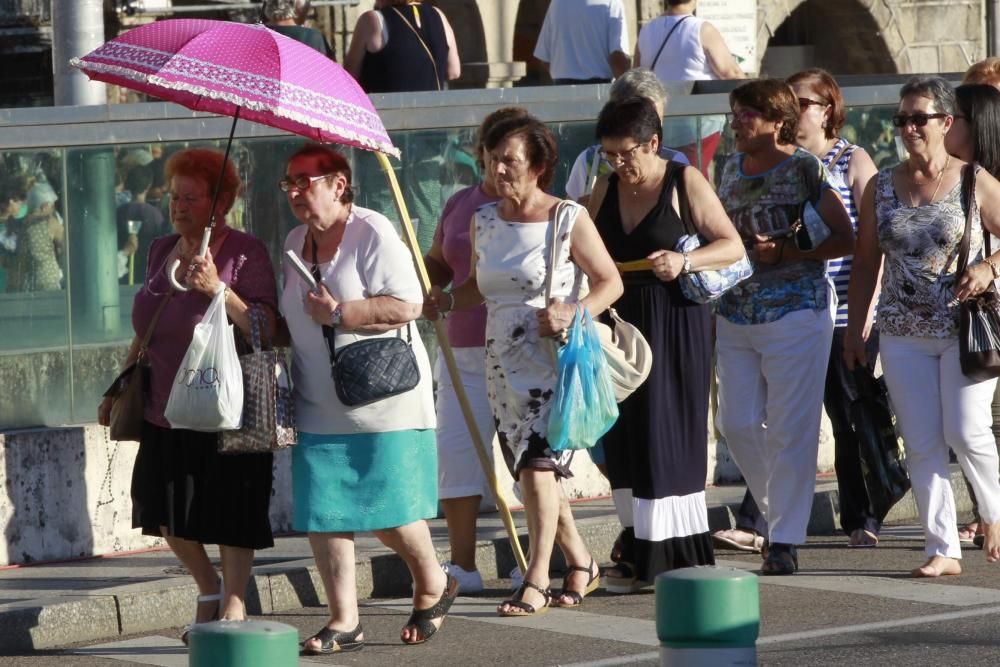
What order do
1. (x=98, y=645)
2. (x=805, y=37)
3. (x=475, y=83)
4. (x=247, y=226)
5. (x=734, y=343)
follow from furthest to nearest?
(x=805, y=37)
(x=475, y=83)
(x=247, y=226)
(x=734, y=343)
(x=98, y=645)

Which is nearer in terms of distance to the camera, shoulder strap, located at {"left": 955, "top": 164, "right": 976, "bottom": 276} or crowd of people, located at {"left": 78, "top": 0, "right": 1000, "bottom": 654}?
crowd of people, located at {"left": 78, "top": 0, "right": 1000, "bottom": 654}

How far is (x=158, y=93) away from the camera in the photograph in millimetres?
7168

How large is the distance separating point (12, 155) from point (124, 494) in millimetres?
1541

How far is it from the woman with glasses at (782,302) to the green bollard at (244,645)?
4.79 m

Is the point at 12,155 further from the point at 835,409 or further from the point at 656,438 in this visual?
the point at 835,409

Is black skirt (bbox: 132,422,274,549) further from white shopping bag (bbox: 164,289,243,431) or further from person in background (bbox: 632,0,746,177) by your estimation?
person in background (bbox: 632,0,746,177)

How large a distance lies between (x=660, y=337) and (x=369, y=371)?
1.47m

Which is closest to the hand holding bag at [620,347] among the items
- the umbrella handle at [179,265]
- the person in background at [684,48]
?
the umbrella handle at [179,265]

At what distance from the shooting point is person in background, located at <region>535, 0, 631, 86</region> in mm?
13172

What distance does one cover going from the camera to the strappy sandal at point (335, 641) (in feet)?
23.1

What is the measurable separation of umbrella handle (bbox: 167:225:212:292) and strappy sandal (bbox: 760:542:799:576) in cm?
274

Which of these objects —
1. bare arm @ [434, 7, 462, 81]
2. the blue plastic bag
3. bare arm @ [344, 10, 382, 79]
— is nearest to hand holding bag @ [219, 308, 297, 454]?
the blue plastic bag

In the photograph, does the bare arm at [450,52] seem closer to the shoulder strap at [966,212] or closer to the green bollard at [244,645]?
the shoulder strap at [966,212]

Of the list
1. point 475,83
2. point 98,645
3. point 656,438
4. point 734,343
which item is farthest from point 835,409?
point 475,83
